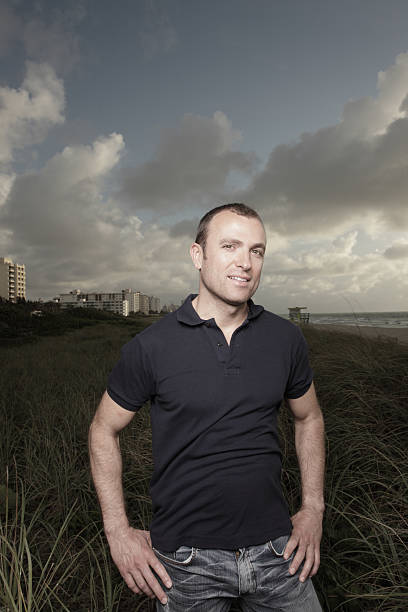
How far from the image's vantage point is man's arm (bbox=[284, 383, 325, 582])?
1309 millimetres

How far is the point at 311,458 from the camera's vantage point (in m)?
1.56

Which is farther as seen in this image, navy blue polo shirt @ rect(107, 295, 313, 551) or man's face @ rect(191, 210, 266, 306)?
man's face @ rect(191, 210, 266, 306)

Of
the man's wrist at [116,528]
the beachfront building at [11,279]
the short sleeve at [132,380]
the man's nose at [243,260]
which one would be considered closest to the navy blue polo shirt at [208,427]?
the short sleeve at [132,380]

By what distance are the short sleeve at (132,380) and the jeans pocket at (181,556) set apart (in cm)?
51

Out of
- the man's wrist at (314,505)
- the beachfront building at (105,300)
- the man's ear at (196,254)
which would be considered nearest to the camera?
the man's wrist at (314,505)

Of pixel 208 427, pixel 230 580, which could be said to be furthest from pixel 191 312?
pixel 230 580

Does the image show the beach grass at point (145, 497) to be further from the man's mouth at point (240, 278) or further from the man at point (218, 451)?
the man's mouth at point (240, 278)

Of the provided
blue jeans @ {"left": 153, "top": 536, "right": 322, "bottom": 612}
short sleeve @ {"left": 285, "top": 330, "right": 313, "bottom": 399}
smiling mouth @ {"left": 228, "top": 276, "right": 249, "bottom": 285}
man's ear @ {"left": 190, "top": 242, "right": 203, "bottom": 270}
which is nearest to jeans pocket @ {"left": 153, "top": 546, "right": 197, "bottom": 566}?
blue jeans @ {"left": 153, "top": 536, "right": 322, "bottom": 612}

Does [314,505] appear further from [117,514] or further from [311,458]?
[117,514]

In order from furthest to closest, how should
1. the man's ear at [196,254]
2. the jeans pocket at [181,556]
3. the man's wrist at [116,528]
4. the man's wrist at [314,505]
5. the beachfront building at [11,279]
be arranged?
the beachfront building at [11,279]
the man's ear at [196,254]
the man's wrist at [314,505]
the man's wrist at [116,528]
the jeans pocket at [181,556]

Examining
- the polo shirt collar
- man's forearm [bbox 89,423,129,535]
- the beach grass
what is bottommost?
the beach grass

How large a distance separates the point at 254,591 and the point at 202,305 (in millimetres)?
1044

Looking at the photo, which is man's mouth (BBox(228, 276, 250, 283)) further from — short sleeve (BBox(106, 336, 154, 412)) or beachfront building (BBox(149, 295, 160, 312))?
beachfront building (BBox(149, 295, 160, 312))

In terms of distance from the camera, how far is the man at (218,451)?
124 centimetres
